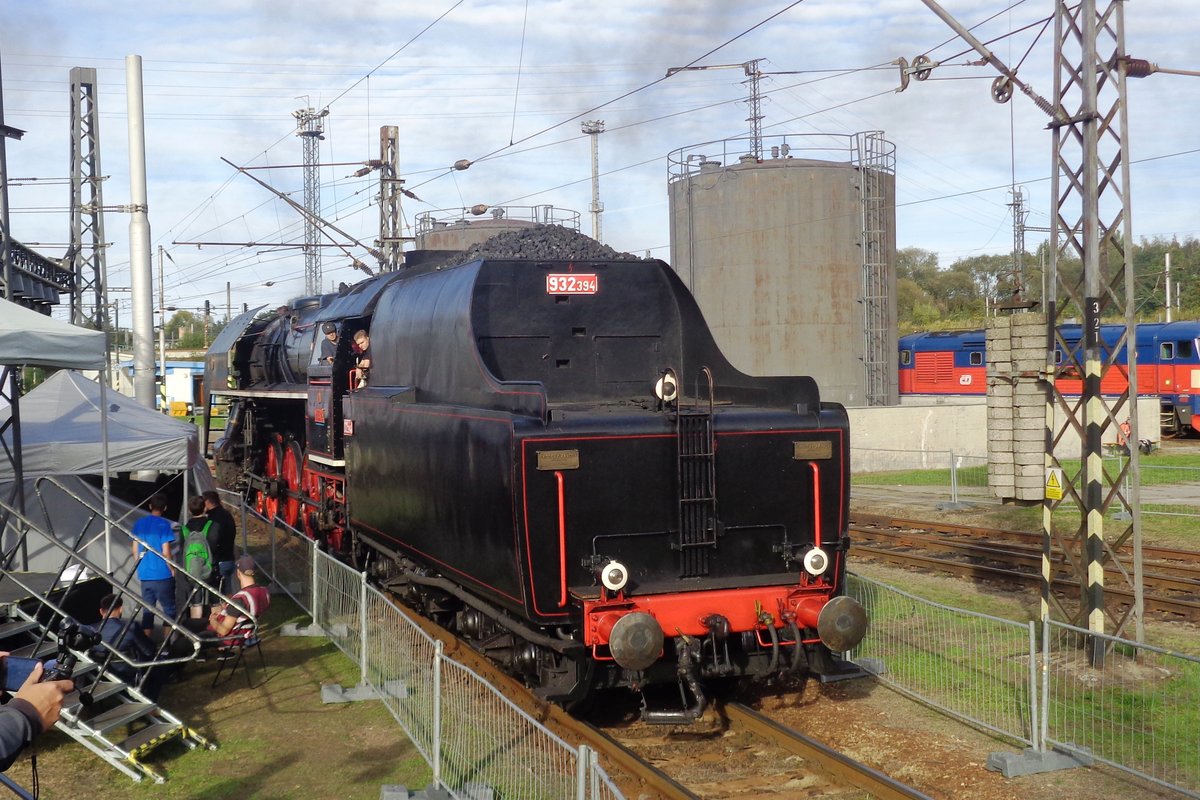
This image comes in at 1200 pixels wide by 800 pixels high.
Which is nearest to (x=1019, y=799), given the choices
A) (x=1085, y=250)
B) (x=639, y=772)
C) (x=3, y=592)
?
(x=639, y=772)

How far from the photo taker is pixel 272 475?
64.2 feet

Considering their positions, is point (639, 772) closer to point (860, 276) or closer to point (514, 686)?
point (514, 686)

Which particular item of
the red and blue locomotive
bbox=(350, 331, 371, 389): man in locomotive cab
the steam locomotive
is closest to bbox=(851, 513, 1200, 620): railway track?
the steam locomotive

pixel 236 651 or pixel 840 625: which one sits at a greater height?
pixel 840 625

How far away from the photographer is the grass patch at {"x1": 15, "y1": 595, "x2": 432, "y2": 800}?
7285 millimetres

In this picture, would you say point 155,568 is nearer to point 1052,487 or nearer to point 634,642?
point 634,642

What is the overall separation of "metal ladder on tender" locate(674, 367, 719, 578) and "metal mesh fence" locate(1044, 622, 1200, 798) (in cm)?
231

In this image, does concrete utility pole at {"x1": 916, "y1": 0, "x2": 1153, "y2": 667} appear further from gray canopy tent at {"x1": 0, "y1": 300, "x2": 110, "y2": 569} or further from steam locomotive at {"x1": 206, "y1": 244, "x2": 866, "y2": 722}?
gray canopy tent at {"x1": 0, "y1": 300, "x2": 110, "y2": 569}

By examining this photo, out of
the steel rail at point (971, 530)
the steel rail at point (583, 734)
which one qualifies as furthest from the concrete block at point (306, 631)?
the steel rail at point (971, 530)

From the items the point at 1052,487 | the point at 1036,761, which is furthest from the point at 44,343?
the point at 1052,487

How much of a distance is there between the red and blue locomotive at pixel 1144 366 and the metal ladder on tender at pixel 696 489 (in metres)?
24.8

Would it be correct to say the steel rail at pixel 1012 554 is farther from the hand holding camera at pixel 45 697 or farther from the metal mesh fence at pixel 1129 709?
the hand holding camera at pixel 45 697

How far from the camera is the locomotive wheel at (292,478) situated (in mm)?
17078

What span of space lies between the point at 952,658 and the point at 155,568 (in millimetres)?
6833
